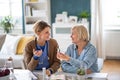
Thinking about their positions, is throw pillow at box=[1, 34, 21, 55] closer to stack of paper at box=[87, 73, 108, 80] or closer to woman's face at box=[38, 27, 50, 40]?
woman's face at box=[38, 27, 50, 40]

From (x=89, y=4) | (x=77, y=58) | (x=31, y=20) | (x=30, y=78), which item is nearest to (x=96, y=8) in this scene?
(x=89, y=4)

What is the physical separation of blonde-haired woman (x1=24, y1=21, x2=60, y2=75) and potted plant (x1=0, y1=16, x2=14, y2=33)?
3.79 metres

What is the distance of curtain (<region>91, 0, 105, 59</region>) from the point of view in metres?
5.87

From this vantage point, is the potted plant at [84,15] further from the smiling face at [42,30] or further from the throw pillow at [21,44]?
the smiling face at [42,30]

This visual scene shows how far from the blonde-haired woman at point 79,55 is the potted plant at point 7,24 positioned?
13.3 feet

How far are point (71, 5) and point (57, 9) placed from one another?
1.29 feet

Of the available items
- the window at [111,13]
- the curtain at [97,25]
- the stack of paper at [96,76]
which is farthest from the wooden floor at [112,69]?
the stack of paper at [96,76]

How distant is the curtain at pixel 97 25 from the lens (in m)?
5.87

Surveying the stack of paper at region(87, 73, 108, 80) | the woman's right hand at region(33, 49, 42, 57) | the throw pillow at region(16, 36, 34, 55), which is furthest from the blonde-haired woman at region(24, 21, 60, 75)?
the throw pillow at region(16, 36, 34, 55)

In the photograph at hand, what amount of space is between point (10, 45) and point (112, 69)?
2.22 metres

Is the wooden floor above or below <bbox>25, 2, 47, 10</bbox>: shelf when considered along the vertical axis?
below

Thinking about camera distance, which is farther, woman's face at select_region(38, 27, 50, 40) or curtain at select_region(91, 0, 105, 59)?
curtain at select_region(91, 0, 105, 59)

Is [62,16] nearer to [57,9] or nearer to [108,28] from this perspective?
[57,9]

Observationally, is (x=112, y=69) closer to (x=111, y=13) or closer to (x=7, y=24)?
(x=111, y=13)
